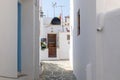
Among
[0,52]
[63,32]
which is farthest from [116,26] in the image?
[63,32]

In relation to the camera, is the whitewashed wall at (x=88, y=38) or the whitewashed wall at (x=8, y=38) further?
the whitewashed wall at (x=88, y=38)

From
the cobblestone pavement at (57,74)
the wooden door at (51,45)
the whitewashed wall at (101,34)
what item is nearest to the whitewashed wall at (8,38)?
the whitewashed wall at (101,34)

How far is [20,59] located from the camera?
27.2ft

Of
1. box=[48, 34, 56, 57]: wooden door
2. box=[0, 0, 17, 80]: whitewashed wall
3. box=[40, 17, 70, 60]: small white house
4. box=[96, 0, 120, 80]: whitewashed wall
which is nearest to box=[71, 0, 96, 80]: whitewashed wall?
box=[96, 0, 120, 80]: whitewashed wall

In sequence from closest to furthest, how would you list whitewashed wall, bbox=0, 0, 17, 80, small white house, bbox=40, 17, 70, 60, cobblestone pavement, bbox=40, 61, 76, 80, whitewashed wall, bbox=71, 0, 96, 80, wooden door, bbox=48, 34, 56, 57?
whitewashed wall, bbox=0, 0, 17, 80 → whitewashed wall, bbox=71, 0, 96, 80 → cobblestone pavement, bbox=40, 61, 76, 80 → small white house, bbox=40, 17, 70, 60 → wooden door, bbox=48, 34, 56, 57

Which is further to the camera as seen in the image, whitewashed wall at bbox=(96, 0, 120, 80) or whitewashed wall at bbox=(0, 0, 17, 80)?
whitewashed wall at bbox=(0, 0, 17, 80)

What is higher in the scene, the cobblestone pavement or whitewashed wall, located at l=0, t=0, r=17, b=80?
whitewashed wall, located at l=0, t=0, r=17, b=80

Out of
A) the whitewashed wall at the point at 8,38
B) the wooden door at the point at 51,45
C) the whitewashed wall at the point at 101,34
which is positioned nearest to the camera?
the whitewashed wall at the point at 101,34

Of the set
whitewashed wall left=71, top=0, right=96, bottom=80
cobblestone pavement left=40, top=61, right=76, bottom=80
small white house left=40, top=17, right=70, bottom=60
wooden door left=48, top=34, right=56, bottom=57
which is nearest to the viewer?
whitewashed wall left=71, top=0, right=96, bottom=80

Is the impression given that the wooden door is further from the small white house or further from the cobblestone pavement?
the cobblestone pavement

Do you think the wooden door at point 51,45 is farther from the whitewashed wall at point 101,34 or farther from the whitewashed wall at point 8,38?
the whitewashed wall at point 101,34

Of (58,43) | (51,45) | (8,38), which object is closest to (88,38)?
(8,38)

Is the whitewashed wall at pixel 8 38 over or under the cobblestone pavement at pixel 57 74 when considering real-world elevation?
over

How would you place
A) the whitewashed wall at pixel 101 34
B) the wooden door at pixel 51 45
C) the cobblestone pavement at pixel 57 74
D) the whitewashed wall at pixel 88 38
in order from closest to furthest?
1. the whitewashed wall at pixel 101 34
2. the whitewashed wall at pixel 88 38
3. the cobblestone pavement at pixel 57 74
4. the wooden door at pixel 51 45
